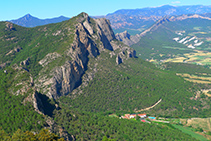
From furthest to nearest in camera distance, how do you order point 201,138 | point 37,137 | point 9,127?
point 201,138 → point 9,127 → point 37,137

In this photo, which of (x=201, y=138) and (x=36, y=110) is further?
(x=201, y=138)

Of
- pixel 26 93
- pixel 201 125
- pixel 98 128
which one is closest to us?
pixel 26 93

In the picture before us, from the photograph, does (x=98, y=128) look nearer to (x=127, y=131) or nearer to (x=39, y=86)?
(x=127, y=131)

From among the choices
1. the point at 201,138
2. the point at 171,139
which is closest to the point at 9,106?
the point at 171,139

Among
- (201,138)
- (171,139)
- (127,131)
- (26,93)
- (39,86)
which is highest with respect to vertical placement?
(26,93)

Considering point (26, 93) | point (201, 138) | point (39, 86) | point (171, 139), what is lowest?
point (201, 138)

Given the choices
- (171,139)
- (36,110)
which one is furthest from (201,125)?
(36,110)

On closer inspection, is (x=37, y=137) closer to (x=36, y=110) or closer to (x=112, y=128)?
(x=36, y=110)

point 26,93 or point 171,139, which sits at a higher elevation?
point 26,93

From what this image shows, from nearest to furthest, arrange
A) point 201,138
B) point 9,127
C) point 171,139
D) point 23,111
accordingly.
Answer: point 9,127
point 23,111
point 171,139
point 201,138
